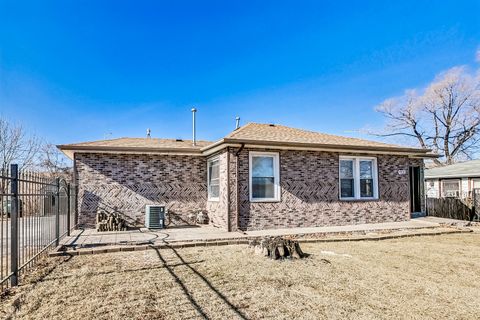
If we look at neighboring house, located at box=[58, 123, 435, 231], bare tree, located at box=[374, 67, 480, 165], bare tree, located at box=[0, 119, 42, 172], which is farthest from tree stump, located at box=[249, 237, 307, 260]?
bare tree, located at box=[374, 67, 480, 165]

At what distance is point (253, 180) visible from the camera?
10.2 meters

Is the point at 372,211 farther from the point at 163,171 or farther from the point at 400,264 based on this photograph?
the point at 163,171

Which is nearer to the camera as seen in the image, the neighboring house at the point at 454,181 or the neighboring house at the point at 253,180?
the neighboring house at the point at 253,180

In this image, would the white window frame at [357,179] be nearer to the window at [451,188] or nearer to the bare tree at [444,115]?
the window at [451,188]

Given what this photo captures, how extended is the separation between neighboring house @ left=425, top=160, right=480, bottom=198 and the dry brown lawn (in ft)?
39.1

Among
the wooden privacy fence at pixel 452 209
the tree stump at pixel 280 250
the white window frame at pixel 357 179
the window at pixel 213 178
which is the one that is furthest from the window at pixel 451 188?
the tree stump at pixel 280 250

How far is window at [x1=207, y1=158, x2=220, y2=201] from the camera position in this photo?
1105cm

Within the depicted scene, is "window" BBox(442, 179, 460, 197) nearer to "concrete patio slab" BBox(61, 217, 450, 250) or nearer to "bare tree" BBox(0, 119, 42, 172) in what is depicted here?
"concrete patio slab" BBox(61, 217, 450, 250)

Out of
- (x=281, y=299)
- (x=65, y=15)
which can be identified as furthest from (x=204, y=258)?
(x=65, y=15)

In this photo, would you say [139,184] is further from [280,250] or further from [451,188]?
[451,188]

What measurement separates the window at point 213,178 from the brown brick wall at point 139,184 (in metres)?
0.28

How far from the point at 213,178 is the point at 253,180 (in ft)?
6.22

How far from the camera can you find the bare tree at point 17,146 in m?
20.8

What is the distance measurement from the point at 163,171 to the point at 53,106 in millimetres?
16321
